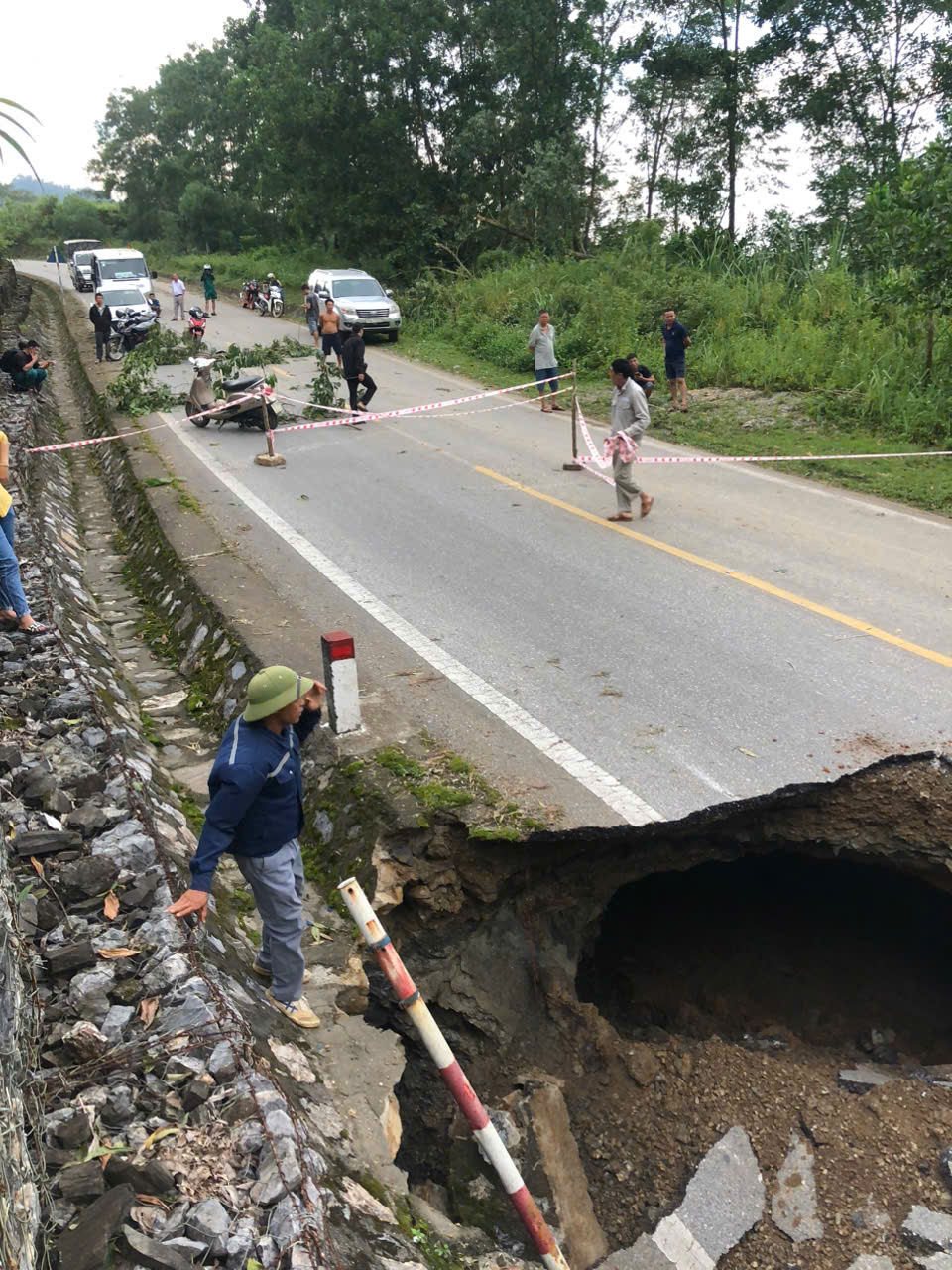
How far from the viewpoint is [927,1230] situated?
4195 mm

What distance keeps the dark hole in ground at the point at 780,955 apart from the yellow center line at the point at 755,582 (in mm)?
1567

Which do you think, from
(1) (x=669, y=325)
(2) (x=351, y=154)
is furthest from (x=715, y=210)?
(1) (x=669, y=325)

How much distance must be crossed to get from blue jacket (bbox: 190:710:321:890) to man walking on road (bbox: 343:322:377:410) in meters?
12.4

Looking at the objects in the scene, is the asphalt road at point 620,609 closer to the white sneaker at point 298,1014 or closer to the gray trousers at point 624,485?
the gray trousers at point 624,485

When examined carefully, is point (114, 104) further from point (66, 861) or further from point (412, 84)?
point (66, 861)

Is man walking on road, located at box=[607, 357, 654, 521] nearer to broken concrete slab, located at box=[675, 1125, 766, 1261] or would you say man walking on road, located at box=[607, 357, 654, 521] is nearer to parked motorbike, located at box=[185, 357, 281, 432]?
broken concrete slab, located at box=[675, 1125, 766, 1261]

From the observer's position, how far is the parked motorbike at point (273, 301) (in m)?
33.4

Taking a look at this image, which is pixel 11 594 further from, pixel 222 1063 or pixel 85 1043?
pixel 222 1063

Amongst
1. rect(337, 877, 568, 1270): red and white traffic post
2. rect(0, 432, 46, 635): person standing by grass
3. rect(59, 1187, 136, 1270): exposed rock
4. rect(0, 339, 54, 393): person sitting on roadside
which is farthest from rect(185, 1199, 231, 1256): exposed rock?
rect(0, 339, 54, 393): person sitting on roadside

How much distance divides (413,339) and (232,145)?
1612 inches

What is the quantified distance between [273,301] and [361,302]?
8761mm

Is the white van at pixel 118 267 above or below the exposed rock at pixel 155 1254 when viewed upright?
above

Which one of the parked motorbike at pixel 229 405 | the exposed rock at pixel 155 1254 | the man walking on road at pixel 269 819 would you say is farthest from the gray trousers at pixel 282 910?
the parked motorbike at pixel 229 405

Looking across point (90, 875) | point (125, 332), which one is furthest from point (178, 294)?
point (90, 875)
